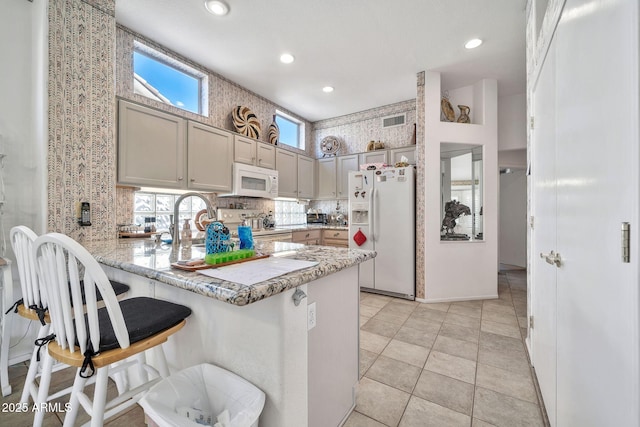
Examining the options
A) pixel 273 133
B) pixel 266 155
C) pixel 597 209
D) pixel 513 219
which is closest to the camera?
pixel 597 209

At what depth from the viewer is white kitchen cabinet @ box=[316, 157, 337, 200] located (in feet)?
16.0

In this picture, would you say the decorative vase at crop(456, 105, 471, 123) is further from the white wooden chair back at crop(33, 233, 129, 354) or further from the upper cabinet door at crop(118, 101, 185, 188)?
the white wooden chair back at crop(33, 233, 129, 354)

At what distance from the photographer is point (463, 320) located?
2785 mm

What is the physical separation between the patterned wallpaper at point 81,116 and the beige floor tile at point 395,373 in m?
2.50

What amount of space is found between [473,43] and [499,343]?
3.08m

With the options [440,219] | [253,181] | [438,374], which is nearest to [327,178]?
[253,181]

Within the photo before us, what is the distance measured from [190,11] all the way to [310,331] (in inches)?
116

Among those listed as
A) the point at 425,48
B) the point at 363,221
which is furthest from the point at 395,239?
the point at 425,48

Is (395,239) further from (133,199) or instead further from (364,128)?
(133,199)

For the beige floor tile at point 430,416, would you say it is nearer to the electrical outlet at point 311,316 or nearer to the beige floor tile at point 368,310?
the electrical outlet at point 311,316

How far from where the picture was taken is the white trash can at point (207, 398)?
820 millimetres

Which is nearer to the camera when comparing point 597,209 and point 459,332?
point 597,209

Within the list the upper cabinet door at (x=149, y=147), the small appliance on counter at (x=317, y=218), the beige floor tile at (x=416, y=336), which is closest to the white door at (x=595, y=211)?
the beige floor tile at (x=416, y=336)

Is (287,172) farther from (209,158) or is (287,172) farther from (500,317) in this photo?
(500,317)
